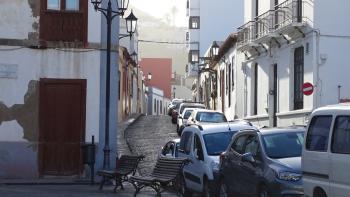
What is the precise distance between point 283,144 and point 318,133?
2.29 meters

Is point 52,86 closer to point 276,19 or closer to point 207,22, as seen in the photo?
point 276,19

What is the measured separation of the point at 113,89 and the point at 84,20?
2322 millimetres

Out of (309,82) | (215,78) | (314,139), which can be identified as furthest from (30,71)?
(215,78)

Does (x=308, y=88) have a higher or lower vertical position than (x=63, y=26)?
lower

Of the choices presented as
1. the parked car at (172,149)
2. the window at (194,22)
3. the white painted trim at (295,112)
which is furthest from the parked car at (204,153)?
the window at (194,22)

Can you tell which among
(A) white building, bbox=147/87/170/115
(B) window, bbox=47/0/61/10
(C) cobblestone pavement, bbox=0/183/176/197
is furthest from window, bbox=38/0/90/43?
(A) white building, bbox=147/87/170/115

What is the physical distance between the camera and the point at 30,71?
20344mm

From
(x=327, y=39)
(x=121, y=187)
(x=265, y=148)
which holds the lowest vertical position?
(x=121, y=187)

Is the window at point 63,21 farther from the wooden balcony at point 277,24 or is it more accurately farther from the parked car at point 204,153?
the wooden balcony at point 277,24

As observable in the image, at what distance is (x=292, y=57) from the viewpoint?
91.3 ft

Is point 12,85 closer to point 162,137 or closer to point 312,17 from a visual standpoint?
point 312,17

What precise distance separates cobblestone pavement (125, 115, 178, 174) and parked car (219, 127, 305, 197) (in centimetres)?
850

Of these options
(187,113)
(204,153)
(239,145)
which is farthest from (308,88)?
(187,113)

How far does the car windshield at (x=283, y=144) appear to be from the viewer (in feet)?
37.9
